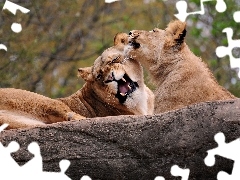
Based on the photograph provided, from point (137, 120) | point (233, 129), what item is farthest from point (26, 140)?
point (233, 129)

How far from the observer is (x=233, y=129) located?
5.66 metres

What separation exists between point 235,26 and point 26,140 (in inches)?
320

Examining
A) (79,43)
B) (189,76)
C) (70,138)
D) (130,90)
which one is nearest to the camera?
(70,138)

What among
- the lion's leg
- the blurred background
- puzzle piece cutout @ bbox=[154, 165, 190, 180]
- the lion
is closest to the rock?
puzzle piece cutout @ bbox=[154, 165, 190, 180]

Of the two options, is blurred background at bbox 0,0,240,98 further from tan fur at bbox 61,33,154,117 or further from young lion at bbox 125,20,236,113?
young lion at bbox 125,20,236,113

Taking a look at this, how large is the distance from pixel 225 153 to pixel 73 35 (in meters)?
13.5

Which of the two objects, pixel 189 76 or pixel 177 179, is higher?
pixel 189 76

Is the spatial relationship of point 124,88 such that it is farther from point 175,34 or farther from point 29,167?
point 29,167

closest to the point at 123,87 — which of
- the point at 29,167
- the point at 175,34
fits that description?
the point at 175,34

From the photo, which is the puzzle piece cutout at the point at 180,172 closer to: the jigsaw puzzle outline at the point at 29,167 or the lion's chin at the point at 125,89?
the jigsaw puzzle outline at the point at 29,167

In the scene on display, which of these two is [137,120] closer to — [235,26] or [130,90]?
[130,90]

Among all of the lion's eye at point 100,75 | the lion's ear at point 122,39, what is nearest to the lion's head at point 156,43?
the lion's ear at point 122,39

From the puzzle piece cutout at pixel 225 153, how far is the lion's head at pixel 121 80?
2083mm

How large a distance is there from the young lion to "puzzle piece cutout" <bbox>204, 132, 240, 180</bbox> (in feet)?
3.91
